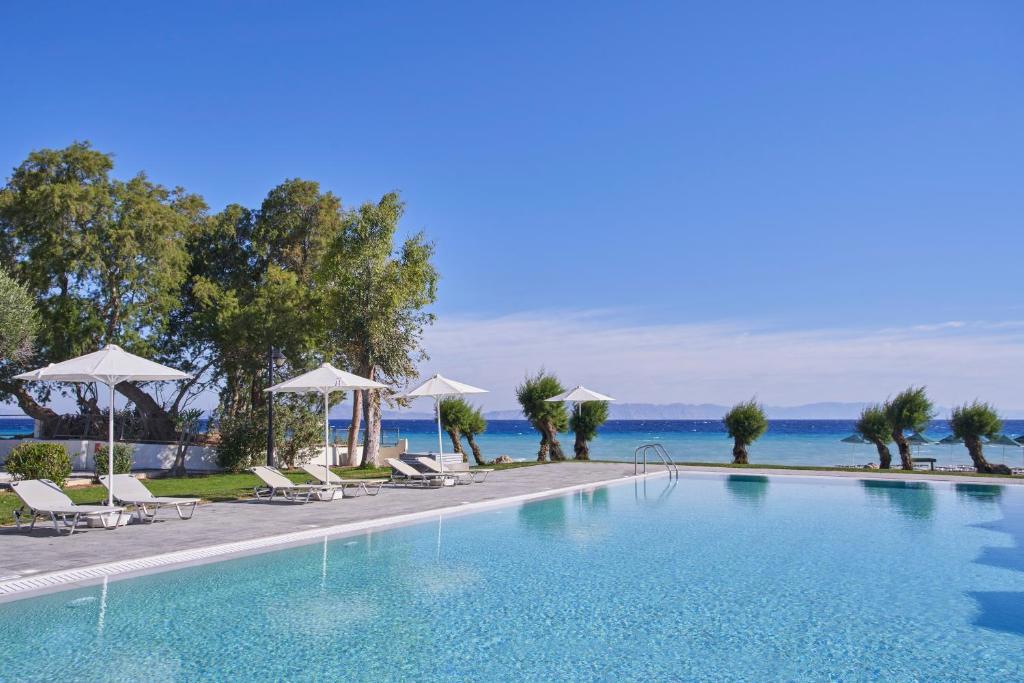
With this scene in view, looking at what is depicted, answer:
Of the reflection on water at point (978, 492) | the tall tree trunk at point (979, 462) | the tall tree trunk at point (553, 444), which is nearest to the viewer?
the reflection on water at point (978, 492)

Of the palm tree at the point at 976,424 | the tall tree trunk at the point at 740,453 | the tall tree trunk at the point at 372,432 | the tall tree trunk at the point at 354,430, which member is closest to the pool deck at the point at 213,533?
the tall tree trunk at the point at 372,432

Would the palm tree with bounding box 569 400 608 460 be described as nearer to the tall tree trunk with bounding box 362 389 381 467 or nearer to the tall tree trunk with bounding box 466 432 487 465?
the tall tree trunk with bounding box 466 432 487 465

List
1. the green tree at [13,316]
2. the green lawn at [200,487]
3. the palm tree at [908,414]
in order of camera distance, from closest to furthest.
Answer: the green lawn at [200,487], the green tree at [13,316], the palm tree at [908,414]

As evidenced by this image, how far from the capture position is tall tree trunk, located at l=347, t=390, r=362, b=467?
25.1 metres

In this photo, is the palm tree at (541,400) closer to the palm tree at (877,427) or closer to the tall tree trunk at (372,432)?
the tall tree trunk at (372,432)

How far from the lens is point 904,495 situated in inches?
709

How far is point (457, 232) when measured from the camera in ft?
83.5

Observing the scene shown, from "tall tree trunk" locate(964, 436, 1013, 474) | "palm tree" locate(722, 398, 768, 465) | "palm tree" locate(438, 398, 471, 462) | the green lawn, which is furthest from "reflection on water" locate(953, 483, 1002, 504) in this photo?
"palm tree" locate(438, 398, 471, 462)

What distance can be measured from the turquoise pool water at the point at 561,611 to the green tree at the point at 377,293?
10724mm

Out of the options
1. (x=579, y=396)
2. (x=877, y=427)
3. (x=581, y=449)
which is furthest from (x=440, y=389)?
(x=877, y=427)

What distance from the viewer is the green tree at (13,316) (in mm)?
18406

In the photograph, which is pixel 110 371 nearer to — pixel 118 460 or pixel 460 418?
pixel 118 460

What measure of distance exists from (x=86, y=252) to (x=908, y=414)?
26704 mm

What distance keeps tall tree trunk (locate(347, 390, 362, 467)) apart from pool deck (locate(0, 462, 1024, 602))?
7.49m
